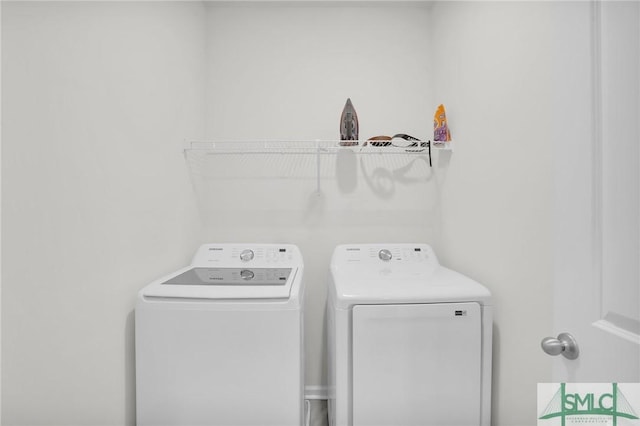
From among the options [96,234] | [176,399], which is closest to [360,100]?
[96,234]

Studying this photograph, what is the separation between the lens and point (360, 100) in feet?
6.89

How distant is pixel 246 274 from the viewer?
66.6 inches

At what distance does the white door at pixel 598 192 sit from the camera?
57cm

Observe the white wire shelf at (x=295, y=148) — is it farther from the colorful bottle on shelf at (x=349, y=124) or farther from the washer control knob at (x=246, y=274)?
the washer control knob at (x=246, y=274)

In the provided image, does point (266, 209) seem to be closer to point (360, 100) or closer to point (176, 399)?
→ point (360, 100)

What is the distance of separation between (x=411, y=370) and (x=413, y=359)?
4cm

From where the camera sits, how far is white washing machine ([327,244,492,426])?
1282mm

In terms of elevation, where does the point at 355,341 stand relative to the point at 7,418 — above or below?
above

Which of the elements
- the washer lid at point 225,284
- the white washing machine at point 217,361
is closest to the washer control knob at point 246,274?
the washer lid at point 225,284

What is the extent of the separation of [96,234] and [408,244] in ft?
5.19

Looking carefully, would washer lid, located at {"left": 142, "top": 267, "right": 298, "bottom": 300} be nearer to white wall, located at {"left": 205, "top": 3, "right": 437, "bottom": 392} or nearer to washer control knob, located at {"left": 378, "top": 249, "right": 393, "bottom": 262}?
white wall, located at {"left": 205, "top": 3, "right": 437, "bottom": 392}

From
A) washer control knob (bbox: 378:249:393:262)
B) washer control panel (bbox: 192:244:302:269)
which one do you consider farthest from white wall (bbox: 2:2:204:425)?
washer control knob (bbox: 378:249:393:262)

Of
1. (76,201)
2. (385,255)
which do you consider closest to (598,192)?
(385,255)

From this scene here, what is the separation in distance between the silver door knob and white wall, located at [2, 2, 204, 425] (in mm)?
1487
